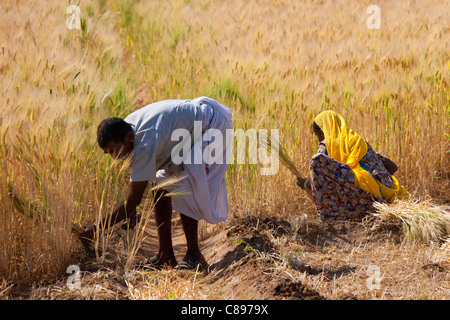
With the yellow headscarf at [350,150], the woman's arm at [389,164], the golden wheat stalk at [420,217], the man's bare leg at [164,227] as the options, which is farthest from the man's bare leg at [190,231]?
the woman's arm at [389,164]

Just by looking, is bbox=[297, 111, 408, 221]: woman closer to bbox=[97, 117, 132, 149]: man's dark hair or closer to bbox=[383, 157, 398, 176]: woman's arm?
bbox=[383, 157, 398, 176]: woman's arm

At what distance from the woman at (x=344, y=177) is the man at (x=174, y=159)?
31.6 inches

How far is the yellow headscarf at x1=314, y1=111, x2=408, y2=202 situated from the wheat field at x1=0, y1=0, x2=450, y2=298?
295mm

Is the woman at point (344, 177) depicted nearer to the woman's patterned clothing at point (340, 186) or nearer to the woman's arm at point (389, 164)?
the woman's patterned clothing at point (340, 186)

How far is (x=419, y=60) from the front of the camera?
5020mm

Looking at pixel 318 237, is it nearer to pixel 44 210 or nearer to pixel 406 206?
pixel 406 206

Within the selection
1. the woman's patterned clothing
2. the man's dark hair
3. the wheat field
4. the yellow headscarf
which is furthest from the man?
the yellow headscarf

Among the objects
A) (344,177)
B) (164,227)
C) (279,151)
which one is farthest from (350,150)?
(164,227)

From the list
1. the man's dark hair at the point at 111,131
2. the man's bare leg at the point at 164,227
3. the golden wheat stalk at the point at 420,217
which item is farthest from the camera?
the golden wheat stalk at the point at 420,217

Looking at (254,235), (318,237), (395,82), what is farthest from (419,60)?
(254,235)

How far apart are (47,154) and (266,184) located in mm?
1664

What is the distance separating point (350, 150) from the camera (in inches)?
149

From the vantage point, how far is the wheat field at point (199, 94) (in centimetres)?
265

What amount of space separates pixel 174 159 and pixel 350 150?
1.42m
